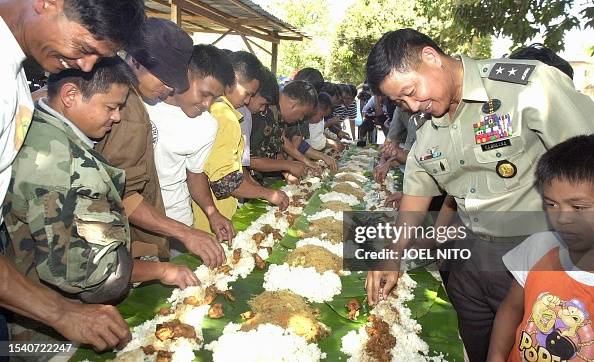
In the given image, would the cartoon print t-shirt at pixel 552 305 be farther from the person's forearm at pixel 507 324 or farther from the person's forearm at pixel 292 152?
the person's forearm at pixel 292 152

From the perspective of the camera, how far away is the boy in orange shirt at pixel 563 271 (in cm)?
131

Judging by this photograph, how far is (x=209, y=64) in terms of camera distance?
2354mm

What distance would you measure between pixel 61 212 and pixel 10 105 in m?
0.35

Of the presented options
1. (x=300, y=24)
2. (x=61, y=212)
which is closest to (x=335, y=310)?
(x=61, y=212)

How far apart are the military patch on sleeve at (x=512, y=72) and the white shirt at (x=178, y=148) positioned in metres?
1.56

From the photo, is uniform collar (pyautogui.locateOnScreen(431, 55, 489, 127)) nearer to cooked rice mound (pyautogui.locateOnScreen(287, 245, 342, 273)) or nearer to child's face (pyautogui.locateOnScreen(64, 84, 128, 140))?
cooked rice mound (pyautogui.locateOnScreen(287, 245, 342, 273))

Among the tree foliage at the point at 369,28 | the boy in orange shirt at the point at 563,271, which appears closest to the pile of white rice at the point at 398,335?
the boy in orange shirt at the point at 563,271

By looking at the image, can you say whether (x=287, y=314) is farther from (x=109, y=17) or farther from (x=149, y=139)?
(x=109, y=17)

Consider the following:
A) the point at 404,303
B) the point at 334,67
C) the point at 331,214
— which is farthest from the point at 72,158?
the point at 334,67

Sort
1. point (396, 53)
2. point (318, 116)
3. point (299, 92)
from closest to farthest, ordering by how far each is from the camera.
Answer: point (396, 53), point (299, 92), point (318, 116)

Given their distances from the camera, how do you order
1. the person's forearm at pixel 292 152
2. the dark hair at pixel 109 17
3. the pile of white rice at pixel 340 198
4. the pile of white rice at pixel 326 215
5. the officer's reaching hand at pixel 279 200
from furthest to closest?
the person's forearm at pixel 292 152 < the pile of white rice at pixel 340 198 < the officer's reaching hand at pixel 279 200 < the pile of white rice at pixel 326 215 < the dark hair at pixel 109 17

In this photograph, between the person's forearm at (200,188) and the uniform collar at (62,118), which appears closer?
the uniform collar at (62,118)

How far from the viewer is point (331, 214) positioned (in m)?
2.97

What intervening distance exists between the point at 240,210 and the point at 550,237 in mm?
1978
